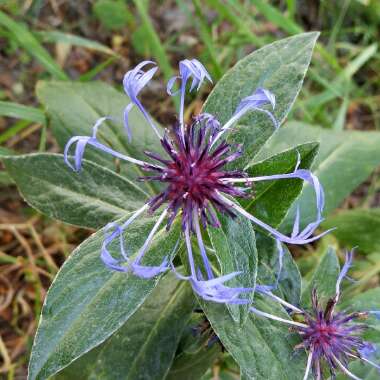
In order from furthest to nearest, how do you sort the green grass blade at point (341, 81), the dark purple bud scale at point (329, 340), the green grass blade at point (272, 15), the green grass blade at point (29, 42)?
the green grass blade at point (341, 81) → the green grass blade at point (272, 15) → the green grass blade at point (29, 42) → the dark purple bud scale at point (329, 340)

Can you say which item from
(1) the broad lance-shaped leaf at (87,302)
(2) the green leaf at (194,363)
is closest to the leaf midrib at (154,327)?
(2) the green leaf at (194,363)

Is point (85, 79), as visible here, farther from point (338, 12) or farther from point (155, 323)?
point (338, 12)

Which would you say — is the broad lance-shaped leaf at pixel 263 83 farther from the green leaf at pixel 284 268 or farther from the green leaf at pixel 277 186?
the green leaf at pixel 284 268

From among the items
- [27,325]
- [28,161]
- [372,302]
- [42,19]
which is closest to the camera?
[28,161]

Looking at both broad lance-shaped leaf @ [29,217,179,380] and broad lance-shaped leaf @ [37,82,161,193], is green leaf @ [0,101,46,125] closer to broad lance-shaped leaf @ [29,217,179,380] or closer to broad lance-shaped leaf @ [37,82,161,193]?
broad lance-shaped leaf @ [37,82,161,193]

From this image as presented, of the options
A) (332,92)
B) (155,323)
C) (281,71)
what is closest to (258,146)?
(281,71)

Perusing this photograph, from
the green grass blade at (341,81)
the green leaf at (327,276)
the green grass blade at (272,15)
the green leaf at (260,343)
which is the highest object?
the green grass blade at (272,15)

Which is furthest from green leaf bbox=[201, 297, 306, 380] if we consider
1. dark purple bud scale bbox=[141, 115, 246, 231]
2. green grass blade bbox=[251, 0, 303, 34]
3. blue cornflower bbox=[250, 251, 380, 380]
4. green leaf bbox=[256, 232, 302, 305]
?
green grass blade bbox=[251, 0, 303, 34]
